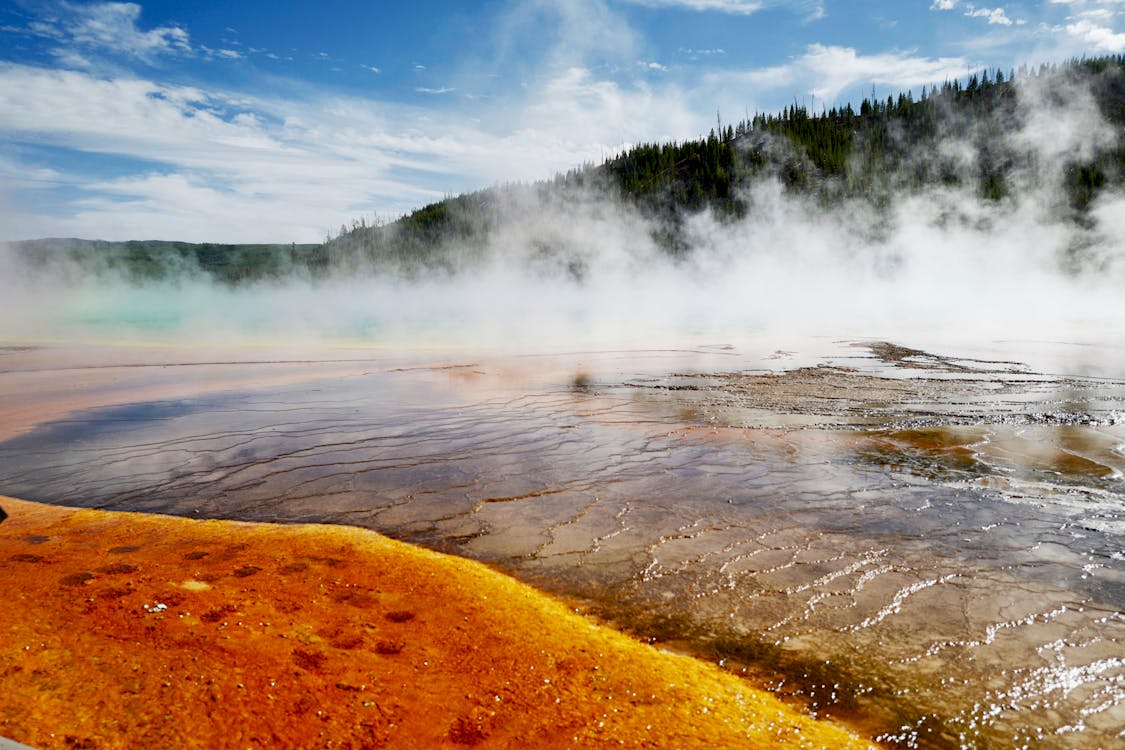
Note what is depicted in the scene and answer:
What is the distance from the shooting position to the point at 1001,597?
3.52m

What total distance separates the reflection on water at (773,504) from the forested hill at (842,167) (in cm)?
5698

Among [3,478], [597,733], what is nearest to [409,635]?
[597,733]

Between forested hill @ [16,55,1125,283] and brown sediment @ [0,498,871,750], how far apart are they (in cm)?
6220

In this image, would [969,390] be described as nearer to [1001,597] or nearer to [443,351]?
[1001,597]

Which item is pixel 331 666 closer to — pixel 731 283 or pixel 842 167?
pixel 731 283

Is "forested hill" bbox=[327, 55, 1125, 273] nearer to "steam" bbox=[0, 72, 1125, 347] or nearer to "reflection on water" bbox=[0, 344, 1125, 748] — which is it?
"steam" bbox=[0, 72, 1125, 347]

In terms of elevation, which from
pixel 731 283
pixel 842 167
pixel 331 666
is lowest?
pixel 331 666

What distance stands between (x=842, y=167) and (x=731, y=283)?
83.2ft

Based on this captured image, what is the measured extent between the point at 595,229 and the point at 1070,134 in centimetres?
5028

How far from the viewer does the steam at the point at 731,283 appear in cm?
2966

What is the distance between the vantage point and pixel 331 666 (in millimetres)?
2801

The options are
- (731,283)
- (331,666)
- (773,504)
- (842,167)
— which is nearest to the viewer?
(331,666)

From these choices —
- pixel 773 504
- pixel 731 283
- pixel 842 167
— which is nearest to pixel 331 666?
pixel 773 504

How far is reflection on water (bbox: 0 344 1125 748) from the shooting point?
290cm
